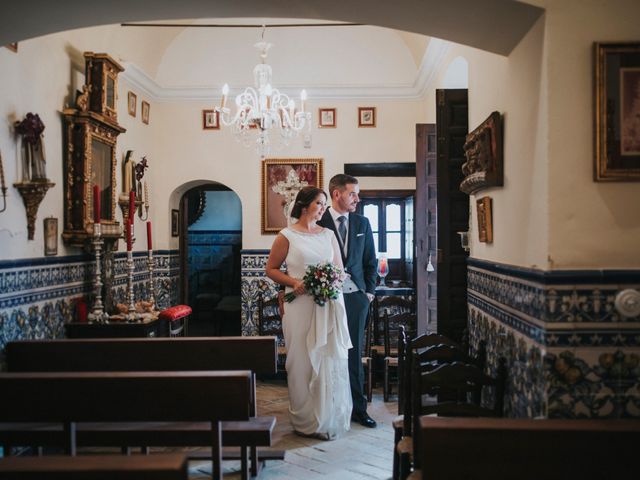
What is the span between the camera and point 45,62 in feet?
16.8

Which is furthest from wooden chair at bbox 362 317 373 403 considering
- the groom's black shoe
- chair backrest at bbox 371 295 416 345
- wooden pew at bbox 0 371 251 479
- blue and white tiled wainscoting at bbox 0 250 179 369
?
wooden pew at bbox 0 371 251 479

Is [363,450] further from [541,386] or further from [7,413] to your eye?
[7,413]

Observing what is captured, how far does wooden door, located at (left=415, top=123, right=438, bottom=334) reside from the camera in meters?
5.70

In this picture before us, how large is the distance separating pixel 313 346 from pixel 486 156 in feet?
6.76

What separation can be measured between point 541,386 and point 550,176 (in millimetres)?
937

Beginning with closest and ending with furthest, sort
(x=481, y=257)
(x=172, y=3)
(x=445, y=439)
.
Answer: (x=445, y=439)
(x=172, y=3)
(x=481, y=257)

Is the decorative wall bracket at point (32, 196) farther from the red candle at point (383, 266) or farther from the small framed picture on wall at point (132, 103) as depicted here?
the red candle at point (383, 266)

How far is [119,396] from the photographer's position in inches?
121

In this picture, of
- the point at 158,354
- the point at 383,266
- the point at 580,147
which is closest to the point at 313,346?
the point at 158,354

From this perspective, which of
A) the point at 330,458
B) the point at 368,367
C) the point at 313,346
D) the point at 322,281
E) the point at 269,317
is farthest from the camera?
the point at 269,317

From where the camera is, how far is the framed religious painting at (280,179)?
8.30 meters

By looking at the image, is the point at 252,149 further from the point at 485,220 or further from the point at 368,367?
the point at 485,220

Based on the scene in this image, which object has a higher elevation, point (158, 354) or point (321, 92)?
point (321, 92)

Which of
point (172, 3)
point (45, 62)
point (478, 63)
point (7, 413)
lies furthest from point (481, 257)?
point (45, 62)
